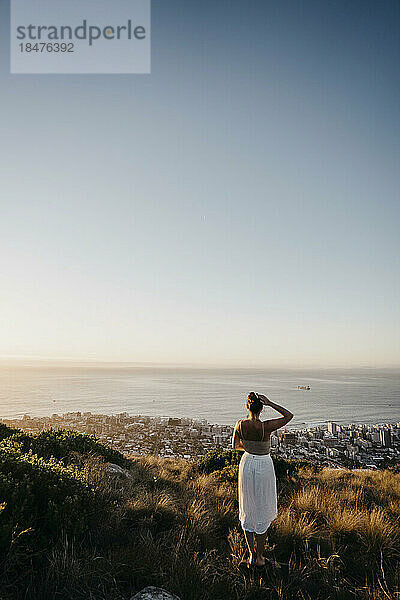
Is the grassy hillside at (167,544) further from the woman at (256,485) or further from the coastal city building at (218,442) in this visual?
the coastal city building at (218,442)

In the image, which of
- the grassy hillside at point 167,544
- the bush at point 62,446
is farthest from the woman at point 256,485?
the bush at point 62,446

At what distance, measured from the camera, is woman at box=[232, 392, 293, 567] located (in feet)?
13.7

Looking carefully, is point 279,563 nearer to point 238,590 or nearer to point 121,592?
point 238,590

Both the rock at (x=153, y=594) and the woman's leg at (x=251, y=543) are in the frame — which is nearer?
the rock at (x=153, y=594)

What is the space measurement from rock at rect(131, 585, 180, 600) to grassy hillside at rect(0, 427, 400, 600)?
0.58ft

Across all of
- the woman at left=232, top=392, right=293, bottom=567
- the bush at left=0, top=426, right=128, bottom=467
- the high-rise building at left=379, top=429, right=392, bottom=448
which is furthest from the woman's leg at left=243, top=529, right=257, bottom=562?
the high-rise building at left=379, top=429, right=392, bottom=448

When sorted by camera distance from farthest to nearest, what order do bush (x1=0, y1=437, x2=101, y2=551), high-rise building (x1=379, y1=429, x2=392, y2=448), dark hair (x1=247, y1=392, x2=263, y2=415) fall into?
high-rise building (x1=379, y1=429, x2=392, y2=448) → dark hair (x1=247, y1=392, x2=263, y2=415) → bush (x1=0, y1=437, x2=101, y2=551)

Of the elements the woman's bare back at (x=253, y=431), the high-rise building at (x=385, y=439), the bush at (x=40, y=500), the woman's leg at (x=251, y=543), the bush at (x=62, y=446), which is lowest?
the high-rise building at (x=385, y=439)

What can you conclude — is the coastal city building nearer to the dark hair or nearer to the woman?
the woman

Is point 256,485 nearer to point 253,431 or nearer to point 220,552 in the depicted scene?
point 253,431

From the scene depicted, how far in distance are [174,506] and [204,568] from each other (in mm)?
2188

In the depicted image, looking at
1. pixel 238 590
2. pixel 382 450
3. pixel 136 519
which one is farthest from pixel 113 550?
pixel 382 450

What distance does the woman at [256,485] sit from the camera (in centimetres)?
417

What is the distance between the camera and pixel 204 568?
393cm
